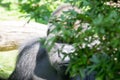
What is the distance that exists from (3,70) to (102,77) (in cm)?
203

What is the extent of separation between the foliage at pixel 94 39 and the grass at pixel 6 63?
1.78 meters

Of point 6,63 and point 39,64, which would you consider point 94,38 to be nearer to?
point 39,64

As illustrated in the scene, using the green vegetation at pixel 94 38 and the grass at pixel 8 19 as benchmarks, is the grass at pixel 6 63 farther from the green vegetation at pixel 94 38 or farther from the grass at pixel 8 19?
the green vegetation at pixel 94 38

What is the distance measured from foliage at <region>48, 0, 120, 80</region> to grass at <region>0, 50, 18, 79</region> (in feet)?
5.85

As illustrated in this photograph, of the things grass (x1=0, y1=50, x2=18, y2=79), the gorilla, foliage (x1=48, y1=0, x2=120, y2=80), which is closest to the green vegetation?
foliage (x1=48, y1=0, x2=120, y2=80)

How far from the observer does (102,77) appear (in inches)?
44.6

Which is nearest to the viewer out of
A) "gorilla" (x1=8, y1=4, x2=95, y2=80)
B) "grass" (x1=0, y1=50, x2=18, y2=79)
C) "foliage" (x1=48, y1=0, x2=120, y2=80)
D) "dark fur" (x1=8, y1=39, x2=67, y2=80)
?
"foliage" (x1=48, y1=0, x2=120, y2=80)

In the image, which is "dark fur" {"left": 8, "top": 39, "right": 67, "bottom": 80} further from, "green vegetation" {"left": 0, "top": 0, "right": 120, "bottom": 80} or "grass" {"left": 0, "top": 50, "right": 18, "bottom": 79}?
"green vegetation" {"left": 0, "top": 0, "right": 120, "bottom": 80}

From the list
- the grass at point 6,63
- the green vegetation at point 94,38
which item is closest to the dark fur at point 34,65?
the grass at point 6,63

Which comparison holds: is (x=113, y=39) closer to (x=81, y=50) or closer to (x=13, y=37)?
(x=81, y=50)

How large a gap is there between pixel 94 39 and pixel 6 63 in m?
2.07

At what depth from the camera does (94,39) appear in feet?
3.98

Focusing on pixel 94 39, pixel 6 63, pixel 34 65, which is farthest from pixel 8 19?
pixel 94 39

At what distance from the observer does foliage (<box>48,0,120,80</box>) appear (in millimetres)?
1060
